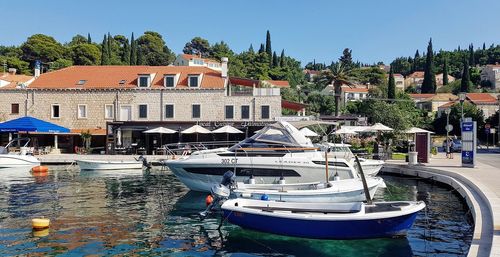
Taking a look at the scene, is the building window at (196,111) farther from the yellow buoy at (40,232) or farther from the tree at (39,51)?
the tree at (39,51)

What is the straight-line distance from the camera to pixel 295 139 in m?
21.2

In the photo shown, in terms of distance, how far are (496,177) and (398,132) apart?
2392cm

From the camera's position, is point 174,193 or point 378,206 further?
point 174,193

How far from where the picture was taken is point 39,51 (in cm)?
9069

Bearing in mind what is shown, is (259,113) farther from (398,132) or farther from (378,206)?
(378,206)

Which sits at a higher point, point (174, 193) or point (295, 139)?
point (295, 139)

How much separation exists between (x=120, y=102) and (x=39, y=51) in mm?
55335

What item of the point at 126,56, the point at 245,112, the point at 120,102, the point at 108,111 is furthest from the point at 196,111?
the point at 126,56

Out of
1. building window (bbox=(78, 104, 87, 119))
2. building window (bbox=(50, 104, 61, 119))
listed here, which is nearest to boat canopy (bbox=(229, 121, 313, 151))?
building window (bbox=(78, 104, 87, 119))

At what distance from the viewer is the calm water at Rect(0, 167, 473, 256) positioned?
12.1m

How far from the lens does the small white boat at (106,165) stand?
32.2 metres

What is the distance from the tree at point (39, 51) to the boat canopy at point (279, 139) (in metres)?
82.0

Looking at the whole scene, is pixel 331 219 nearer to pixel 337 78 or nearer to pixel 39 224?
pixel 39 224

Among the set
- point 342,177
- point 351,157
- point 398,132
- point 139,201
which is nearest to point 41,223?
point 139,201
